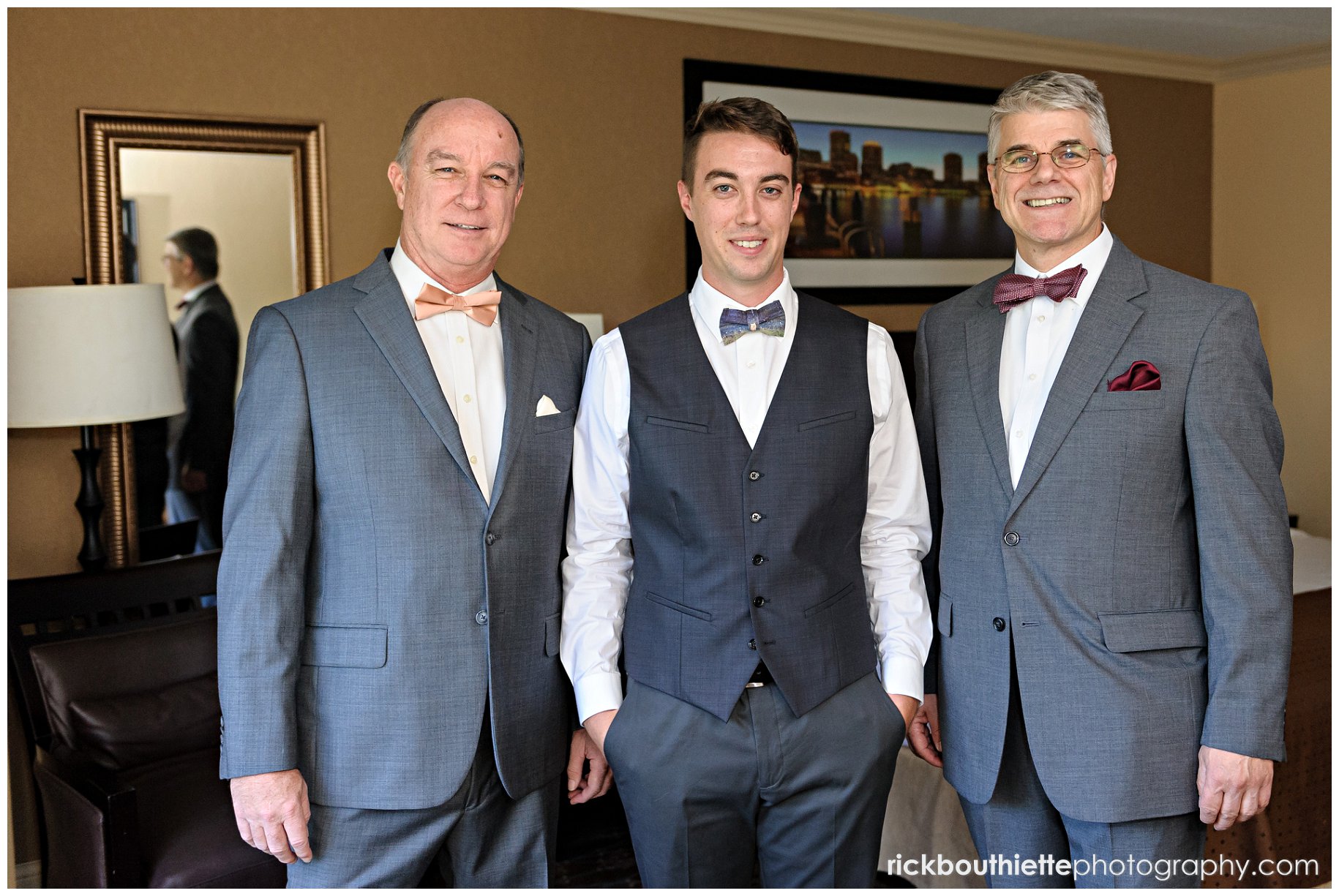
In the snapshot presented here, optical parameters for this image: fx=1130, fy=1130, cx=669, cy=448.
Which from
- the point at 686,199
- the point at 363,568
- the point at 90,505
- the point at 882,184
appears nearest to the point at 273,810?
the point at 363,568

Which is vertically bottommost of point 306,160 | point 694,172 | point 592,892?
point 592,892

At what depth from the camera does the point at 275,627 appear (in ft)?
5.60

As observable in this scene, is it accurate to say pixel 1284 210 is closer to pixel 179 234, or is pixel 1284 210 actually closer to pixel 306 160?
pixel 306 160

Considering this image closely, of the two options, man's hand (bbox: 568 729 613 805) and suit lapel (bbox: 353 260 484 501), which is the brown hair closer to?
suit lapel (bbox: 353 260 484 501)

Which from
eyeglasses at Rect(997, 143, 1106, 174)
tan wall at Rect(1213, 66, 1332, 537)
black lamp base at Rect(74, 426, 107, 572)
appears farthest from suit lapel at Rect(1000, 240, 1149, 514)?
tan wall at Rect(1213, 66, 1332, 537)

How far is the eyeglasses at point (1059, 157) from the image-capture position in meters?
1.80

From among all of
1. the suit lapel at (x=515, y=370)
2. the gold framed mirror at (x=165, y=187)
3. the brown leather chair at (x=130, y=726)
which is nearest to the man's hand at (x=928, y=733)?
the suit lapel at (x=515, y=370)

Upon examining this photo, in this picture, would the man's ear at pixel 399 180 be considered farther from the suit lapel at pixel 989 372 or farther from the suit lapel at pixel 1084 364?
the suit lapel at pixel 1084 364

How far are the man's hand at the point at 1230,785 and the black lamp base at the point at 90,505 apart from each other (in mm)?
2677

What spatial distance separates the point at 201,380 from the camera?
3.36 metres

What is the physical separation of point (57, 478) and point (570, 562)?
2.04 metres

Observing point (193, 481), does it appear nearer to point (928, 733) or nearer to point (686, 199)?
point (686, 199)

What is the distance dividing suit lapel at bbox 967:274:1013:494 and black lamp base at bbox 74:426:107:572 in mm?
2334

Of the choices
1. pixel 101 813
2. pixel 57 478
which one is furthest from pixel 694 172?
pixel 57 478
